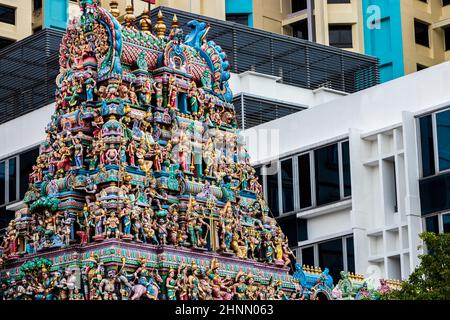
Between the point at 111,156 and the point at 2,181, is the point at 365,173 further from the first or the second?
the point at 111,156

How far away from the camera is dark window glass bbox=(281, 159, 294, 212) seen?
77.0m

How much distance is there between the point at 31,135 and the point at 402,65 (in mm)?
25903

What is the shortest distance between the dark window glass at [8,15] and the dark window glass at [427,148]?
128ft

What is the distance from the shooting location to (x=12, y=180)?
83.5m

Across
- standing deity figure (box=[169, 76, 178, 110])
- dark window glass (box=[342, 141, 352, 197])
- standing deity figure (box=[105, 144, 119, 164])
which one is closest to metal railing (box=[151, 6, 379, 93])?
dark window glass (box=[342, 141, 352, 197])

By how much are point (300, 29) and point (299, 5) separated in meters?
1.69

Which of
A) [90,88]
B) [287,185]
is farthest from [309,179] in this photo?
[90,88]

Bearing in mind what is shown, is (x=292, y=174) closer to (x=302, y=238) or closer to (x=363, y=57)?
(x=302, y=238)

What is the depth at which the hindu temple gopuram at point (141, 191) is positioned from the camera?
4981cm

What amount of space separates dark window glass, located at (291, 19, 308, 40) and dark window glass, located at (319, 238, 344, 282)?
3247 centimetres

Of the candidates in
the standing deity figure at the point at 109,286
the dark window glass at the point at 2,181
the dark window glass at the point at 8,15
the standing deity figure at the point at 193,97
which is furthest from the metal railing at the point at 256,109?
the standing deity figure at the point at 109,286

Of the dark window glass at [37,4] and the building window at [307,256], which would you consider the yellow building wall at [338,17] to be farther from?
the building window at [307,256]

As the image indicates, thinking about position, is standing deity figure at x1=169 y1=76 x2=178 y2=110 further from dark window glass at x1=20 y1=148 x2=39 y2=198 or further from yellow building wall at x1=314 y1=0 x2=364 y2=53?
yellow building wall at x1=314 y1=0 x2=364 y2=53

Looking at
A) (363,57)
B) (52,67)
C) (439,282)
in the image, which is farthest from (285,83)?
(439,282)
